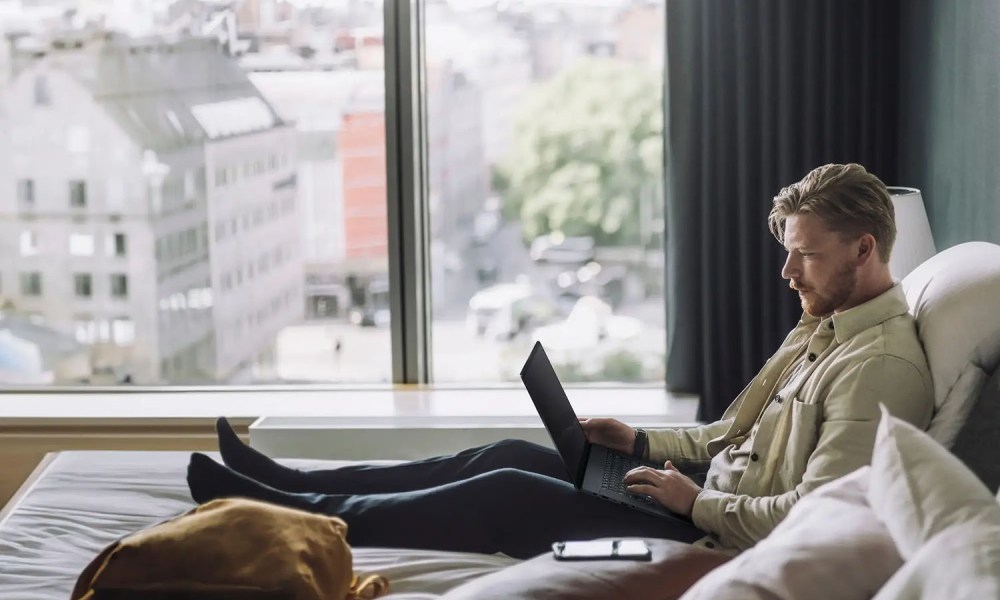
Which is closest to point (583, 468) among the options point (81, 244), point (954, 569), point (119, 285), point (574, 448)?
point (574, 448)

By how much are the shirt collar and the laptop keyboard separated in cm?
47

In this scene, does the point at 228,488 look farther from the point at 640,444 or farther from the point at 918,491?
the point at 918,491

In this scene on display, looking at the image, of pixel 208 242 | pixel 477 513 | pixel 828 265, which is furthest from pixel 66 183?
pixel 828 265

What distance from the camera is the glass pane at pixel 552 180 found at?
12.5ft

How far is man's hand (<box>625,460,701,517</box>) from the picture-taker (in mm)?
2068

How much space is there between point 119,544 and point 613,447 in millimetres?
1102

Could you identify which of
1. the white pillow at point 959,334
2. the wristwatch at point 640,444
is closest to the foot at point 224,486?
the wristwatch at point 640,444

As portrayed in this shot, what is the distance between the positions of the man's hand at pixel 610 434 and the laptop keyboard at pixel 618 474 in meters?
0.04

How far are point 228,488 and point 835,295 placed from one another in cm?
116

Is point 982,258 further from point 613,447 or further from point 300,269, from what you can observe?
point 300,269

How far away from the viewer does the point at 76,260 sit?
3982mm

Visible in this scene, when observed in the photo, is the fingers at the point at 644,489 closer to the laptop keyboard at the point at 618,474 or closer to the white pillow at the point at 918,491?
the laptop keyboard at the point at 618,474

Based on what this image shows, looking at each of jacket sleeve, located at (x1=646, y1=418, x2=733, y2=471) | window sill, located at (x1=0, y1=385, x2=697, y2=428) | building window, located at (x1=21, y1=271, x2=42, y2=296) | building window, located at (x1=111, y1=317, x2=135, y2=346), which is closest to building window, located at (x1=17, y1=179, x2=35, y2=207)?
building window, located at (x1=21, y1=271, x2=42, y2=296)

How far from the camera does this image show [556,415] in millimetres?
2338
